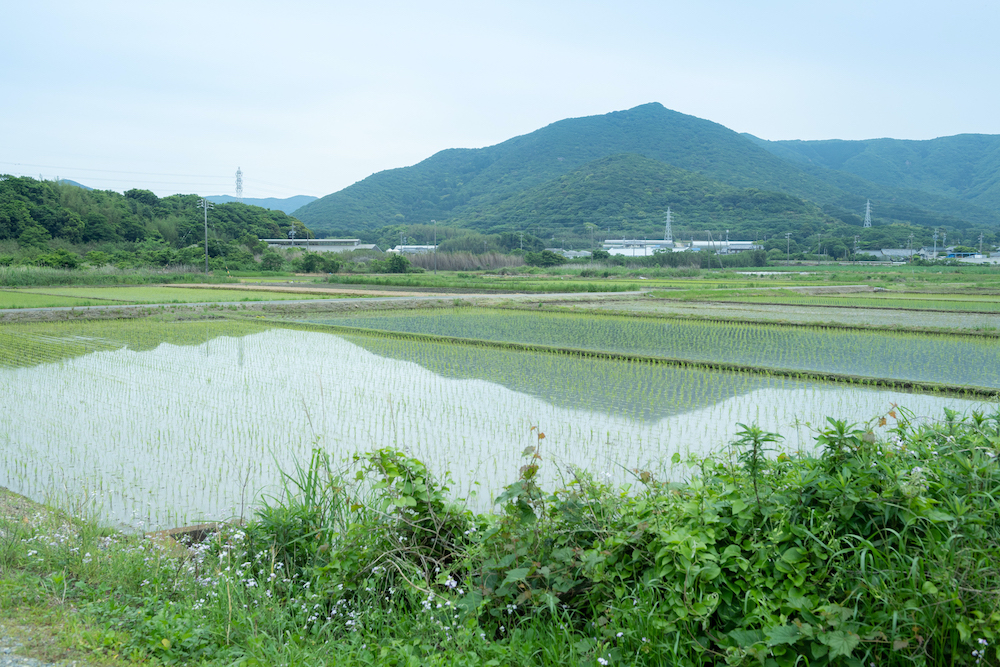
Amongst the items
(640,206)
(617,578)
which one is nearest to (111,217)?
(617,578)

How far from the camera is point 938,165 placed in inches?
6649

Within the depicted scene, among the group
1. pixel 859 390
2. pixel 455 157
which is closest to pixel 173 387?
pixel 859 390

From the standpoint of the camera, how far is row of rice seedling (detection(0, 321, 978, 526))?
491 cm

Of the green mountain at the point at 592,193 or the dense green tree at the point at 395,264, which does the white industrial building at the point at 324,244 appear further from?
the green mountain at the point at 592,193

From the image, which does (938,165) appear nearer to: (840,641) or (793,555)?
(793,555)

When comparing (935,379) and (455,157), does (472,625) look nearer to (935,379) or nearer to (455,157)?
(935,379)

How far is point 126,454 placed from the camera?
18.2 ft

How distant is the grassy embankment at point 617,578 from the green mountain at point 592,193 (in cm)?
8946

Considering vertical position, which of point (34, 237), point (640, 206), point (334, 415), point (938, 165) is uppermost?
point (938, 165)

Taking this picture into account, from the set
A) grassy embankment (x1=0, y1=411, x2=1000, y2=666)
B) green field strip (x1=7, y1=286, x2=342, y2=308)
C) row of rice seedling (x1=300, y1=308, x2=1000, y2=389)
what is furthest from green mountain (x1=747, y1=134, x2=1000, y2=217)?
grassy embankment (x1=0, y1=411, x2=1000, y2=666)

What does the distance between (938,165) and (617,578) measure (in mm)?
208357

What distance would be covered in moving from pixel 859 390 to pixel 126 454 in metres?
8.19

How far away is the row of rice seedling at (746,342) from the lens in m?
9.42

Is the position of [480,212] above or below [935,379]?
above
